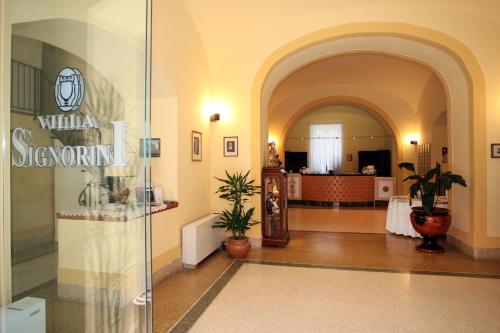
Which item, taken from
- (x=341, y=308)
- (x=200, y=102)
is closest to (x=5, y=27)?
(x=200, y=102)

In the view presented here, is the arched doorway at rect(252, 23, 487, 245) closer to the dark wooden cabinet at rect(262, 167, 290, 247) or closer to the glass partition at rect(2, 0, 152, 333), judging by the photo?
the dark wooden cabinet at rect(262, 167, 290, 247)

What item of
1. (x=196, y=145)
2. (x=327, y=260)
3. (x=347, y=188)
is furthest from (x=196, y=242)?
(x=347, y=188)

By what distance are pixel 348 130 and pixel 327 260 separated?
35.2 ft

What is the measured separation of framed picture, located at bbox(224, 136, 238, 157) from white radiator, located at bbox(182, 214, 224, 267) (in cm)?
123

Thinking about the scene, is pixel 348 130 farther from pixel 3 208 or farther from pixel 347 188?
pixel 3 208

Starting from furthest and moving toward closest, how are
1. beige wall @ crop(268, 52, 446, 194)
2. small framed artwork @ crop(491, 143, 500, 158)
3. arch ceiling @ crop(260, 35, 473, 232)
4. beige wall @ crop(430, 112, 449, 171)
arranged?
beige wall @ crop(430, 112, 449, 171), beige wall @ crop(268, 52, 446, 194), arch ceiling @ crop(260, 35, 473, 232), small framed artwork @ crop(491, 143, 500, 158)

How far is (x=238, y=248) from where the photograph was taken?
4.72 metres

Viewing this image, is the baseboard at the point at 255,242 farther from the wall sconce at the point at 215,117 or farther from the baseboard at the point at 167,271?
the wall sconce at the point at 215,117

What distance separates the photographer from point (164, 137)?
14.2 feet

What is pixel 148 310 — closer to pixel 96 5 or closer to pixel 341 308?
pixel 341 308

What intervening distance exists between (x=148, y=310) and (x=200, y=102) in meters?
3.63

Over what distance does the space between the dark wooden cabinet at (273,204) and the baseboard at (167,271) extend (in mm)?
1700

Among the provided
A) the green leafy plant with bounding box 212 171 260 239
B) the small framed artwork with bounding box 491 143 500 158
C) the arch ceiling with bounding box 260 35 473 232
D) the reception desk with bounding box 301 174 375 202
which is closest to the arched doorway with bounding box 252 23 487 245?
the arch ceiling with bounding box 260 35 473 232

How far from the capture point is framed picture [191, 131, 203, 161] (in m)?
4.76
